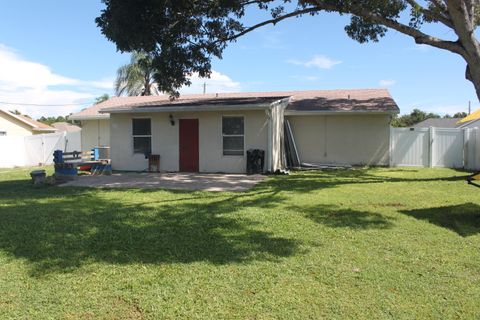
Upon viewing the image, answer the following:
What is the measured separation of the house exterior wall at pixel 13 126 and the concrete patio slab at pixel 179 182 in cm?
2117

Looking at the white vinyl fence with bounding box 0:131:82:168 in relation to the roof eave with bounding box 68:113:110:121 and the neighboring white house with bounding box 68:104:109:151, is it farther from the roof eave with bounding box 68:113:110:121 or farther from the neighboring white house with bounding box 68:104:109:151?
the roof eave with bounding box 68:113:110:121

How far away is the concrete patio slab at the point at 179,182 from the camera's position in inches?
467

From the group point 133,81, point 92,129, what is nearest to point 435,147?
point 92,129

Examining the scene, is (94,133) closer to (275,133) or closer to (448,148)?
(275,133)

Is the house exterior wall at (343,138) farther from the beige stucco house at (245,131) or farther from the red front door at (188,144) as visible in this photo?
the red front door at (188,144)

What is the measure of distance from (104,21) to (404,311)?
35.6 feet

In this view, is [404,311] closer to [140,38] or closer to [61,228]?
[61,228]

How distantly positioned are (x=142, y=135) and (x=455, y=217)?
487 inches

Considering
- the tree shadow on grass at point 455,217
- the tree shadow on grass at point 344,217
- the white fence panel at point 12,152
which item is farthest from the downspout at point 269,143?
the white fence panel at point 12,152

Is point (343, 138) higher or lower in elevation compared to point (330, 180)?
higher

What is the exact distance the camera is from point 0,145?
23.3 m

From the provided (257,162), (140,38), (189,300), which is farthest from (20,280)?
(257,162)

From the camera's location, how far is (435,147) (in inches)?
716

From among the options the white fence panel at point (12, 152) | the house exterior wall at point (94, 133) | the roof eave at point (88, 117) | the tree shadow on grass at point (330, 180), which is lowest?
the tree shadow on grass at point (330, 180)
